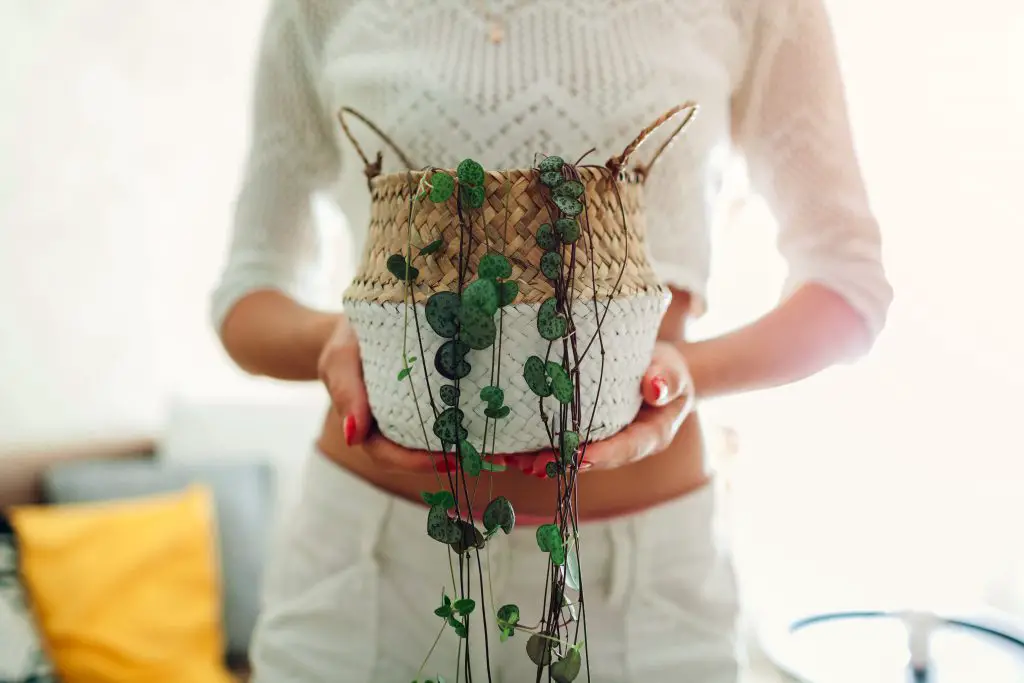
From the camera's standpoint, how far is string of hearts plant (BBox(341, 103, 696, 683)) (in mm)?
324

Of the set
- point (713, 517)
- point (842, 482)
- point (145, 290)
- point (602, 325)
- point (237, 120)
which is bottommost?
point (842, 482)

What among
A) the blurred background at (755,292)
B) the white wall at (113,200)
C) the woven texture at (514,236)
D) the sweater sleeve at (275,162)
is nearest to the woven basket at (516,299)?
the woven texture at (514,236)

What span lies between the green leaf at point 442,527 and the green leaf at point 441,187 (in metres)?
0.13

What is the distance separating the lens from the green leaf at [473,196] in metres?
0.33

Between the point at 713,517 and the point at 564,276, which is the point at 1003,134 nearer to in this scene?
the point at 713,517

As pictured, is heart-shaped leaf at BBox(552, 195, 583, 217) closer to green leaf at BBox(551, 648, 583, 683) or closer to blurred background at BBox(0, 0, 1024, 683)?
green leaf at BBox(551, 648, 583, 683)

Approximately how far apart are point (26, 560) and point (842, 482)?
152 cm

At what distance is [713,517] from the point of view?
0.58m

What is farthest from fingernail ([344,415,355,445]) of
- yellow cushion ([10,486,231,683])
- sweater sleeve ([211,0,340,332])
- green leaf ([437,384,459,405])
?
yellow cushion ([10,486,231,683])

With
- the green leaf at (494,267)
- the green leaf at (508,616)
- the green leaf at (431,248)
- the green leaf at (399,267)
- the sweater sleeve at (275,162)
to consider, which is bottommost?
the green leaf at (508,616)

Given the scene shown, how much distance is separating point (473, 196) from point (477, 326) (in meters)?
0.06

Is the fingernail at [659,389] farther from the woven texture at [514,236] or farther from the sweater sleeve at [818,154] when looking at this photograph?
the sweater sleeve at [818,154]

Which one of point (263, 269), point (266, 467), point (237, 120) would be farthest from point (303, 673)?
point (237, 120)

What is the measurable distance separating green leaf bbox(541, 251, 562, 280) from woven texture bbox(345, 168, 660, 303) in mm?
15
